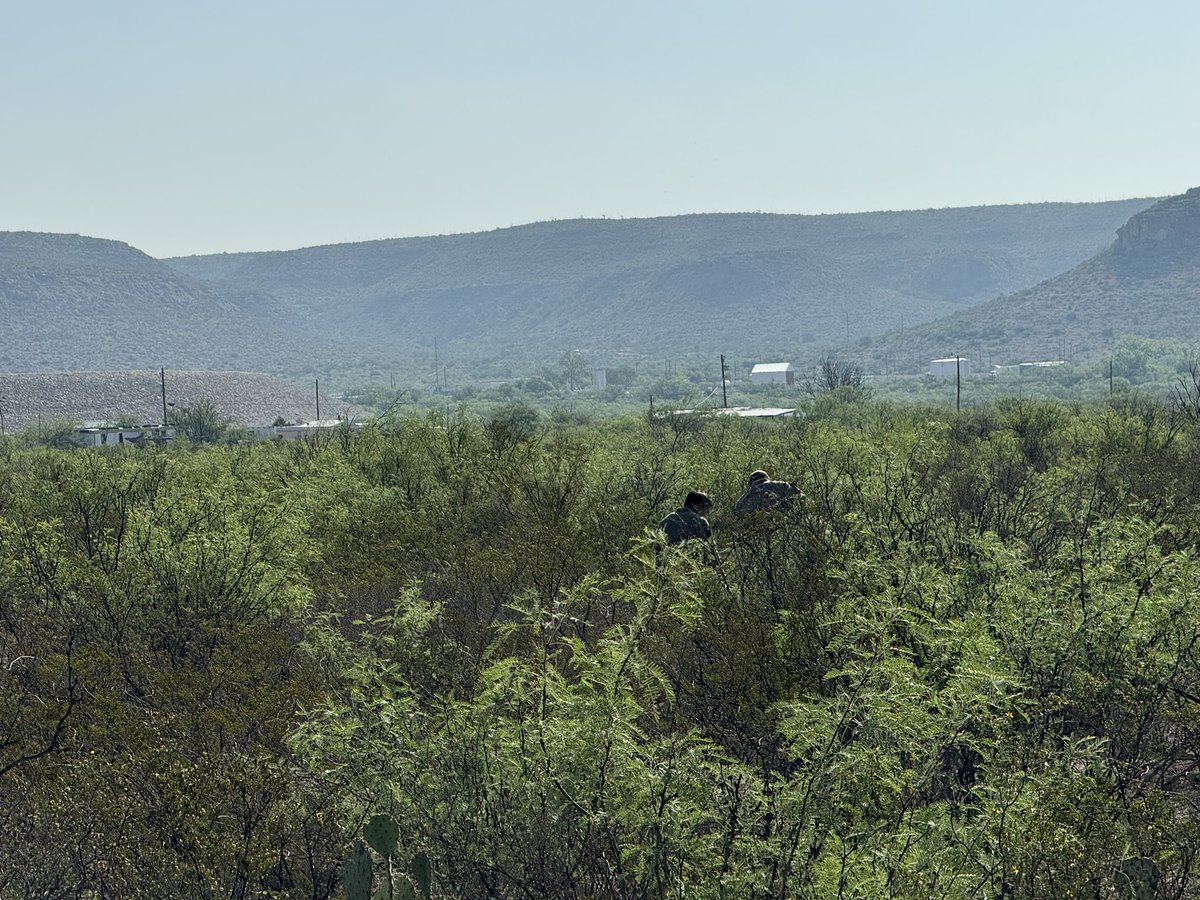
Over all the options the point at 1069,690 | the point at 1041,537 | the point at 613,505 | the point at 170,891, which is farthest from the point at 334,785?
the point at 613,505

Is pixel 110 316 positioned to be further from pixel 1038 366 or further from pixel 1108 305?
pixel 1108 305

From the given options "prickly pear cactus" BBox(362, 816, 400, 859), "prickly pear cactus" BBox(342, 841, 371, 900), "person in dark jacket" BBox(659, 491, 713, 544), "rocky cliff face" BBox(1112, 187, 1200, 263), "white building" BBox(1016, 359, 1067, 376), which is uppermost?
"rocky cliff face" BBox(1112, 187, 1200, 263)

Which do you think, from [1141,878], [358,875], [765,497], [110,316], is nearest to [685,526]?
[765,497]

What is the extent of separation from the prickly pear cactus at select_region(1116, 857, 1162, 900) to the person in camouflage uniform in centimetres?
669

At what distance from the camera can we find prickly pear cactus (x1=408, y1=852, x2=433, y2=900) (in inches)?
→ 222

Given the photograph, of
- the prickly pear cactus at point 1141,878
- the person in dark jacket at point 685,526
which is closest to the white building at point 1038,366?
the person in dark jacket at point 685,526

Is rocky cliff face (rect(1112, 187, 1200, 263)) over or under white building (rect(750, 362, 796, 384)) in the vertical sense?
over

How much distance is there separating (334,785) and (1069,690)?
3862 mm

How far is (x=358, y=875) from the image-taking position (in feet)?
17.8

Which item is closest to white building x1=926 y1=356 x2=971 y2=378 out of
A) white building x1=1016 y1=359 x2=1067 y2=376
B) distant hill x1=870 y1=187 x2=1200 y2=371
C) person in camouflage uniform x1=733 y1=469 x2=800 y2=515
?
white building x1=1016 y1=359 x2=1067 y2=376

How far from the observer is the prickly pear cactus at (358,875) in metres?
5.43

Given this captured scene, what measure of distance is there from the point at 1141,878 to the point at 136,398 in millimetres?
110400

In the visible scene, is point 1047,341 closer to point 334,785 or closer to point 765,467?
point 765,467

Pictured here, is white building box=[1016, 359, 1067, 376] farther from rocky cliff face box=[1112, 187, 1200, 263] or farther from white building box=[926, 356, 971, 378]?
rocky cliff face box=[1112, 187, 1200, 263]
